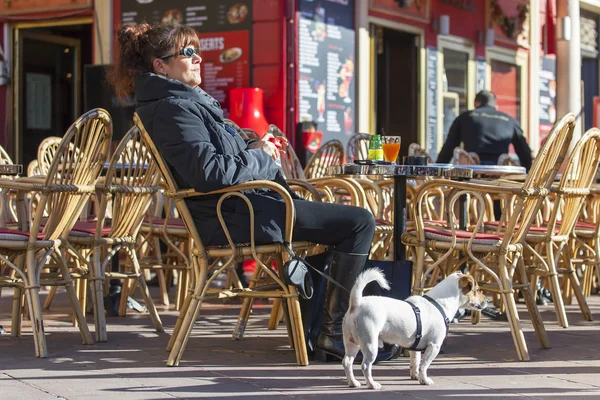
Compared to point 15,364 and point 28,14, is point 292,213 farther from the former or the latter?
point 28,14

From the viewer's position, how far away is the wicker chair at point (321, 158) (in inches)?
297

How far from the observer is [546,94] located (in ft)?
47.6

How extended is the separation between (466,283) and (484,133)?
5459mm

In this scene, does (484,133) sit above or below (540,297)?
above

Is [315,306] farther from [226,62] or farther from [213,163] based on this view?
[226,62]

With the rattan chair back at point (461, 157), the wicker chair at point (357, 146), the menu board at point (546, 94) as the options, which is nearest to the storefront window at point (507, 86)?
the menu board at point (546, 94)

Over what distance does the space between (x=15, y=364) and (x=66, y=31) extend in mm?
8650

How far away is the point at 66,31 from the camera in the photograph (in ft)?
40.1

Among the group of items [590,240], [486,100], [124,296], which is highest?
[486,100]

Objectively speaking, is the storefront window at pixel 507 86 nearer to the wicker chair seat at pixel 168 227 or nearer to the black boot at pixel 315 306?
the wicker chair seat at pixel 168 227

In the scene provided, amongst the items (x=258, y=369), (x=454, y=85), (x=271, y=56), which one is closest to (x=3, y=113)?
(x=271, y=56)

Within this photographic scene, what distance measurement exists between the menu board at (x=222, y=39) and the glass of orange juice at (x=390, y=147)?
4661 millimetres

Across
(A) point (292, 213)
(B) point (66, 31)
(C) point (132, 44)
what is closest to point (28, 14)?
(B) point (66, 31)

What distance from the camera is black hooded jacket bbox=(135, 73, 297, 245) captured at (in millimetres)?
4074
